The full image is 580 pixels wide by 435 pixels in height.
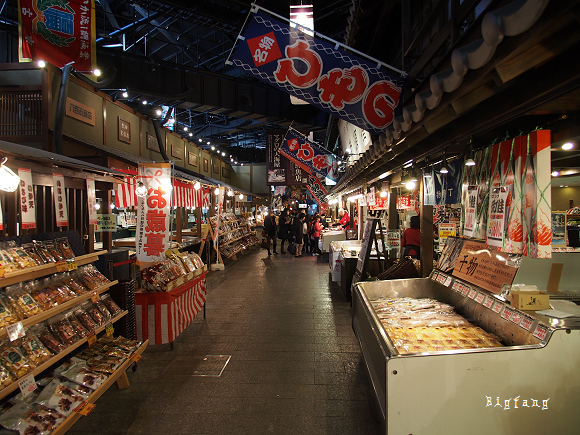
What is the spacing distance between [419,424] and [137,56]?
1451 cm

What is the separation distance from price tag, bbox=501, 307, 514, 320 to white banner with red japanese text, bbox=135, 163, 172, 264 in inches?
226

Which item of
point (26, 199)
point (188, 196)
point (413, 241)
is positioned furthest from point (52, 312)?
point (413, 241)

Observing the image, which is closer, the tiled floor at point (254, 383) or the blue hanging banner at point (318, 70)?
the tiled floor at point (254, 383)

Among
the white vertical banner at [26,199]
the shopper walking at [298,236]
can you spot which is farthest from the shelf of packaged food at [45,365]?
the shopper walking at [298,236]

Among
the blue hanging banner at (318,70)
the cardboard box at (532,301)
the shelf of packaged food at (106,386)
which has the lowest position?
the shelf of packaged food at (106,386)

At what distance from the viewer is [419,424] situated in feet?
9.09

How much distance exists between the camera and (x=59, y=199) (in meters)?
4.70

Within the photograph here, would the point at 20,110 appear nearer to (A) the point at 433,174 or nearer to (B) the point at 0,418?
(B) the point at 0,418

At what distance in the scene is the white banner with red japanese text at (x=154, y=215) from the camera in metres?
6.47

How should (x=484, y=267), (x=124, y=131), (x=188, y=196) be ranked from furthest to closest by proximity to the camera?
(x=124, y=131) → (x=188, y=196) → (x=484, y=267)

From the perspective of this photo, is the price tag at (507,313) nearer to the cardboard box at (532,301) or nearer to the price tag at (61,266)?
the cardboard box at (532,301)

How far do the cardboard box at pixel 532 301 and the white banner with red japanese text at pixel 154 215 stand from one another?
5843 millimetres

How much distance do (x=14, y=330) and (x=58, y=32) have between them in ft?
29.2

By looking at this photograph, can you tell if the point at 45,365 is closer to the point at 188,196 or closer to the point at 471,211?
the point at 471,211
